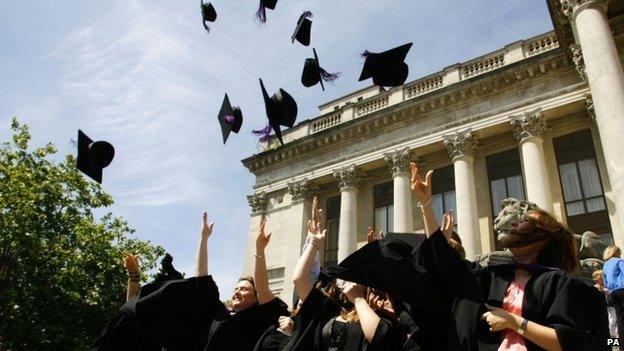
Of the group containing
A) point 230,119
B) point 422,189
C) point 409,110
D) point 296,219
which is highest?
point 409,110

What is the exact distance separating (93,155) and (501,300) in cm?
811

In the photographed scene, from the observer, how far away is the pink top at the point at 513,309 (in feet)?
9.36

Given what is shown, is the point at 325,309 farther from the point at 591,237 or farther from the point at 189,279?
the point at 591,237

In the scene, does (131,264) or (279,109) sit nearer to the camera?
(131,264)

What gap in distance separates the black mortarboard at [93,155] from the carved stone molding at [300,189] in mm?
16954

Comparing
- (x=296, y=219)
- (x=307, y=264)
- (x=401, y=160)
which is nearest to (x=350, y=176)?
(x=401, y=160)

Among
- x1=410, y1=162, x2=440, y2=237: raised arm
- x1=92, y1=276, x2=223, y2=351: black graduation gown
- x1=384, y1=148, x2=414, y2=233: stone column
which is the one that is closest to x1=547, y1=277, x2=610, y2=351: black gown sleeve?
x1=410, y1=162, x2=440, y2=237: raised arm

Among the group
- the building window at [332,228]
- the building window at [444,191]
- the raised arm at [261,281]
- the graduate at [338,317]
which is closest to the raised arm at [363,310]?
the graduate at [338,317]

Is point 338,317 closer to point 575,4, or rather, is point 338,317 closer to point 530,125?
point 575,4

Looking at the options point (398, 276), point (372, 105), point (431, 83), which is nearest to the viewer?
point (398, 276)

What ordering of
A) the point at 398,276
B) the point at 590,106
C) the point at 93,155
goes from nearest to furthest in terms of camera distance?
the point at 398,276
the point at 93,155
the point at 590,106

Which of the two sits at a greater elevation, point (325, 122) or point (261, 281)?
point (325, 122)

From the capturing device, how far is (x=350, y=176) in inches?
949

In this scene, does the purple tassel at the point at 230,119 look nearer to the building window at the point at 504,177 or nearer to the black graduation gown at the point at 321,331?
the black graduation gown at the point at 321,331
